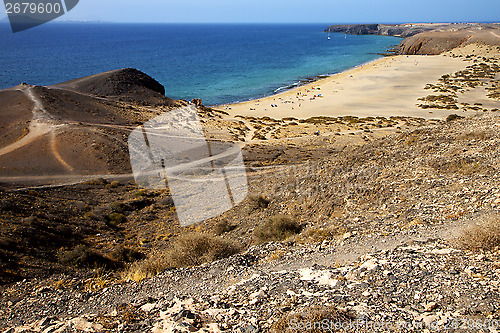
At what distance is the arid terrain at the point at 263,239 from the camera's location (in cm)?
597

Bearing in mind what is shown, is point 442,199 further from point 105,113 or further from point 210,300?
point 105,113

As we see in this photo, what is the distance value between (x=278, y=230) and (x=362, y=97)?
150ft

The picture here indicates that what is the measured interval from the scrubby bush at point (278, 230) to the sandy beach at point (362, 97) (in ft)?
106

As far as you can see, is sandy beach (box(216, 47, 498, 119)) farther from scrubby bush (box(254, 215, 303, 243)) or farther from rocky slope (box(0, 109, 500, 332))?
scrubby bush (box(254, 215, 303, 243))

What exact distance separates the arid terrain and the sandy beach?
1573 cm

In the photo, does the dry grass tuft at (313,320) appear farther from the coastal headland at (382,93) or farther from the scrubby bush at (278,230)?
the coastal headland at (382,93)

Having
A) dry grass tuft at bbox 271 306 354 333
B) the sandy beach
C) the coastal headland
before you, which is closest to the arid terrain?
dry grass tuft at bbox 271 306 354 333

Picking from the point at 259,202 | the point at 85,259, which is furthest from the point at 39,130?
the point at 259,202

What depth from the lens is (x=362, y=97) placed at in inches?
2053

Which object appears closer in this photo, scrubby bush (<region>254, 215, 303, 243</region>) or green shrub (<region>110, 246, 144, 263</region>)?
scrubby bush (<region>254, 215, 303, 243</region>)

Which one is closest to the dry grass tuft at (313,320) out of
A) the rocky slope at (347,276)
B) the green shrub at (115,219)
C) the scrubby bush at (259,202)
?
the rocky slope at (347,276)

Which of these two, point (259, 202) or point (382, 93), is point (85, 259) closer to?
point (259, 202)

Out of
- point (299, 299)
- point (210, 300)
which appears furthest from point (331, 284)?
point (210, 300)

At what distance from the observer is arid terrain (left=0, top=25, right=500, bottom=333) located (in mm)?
5973
